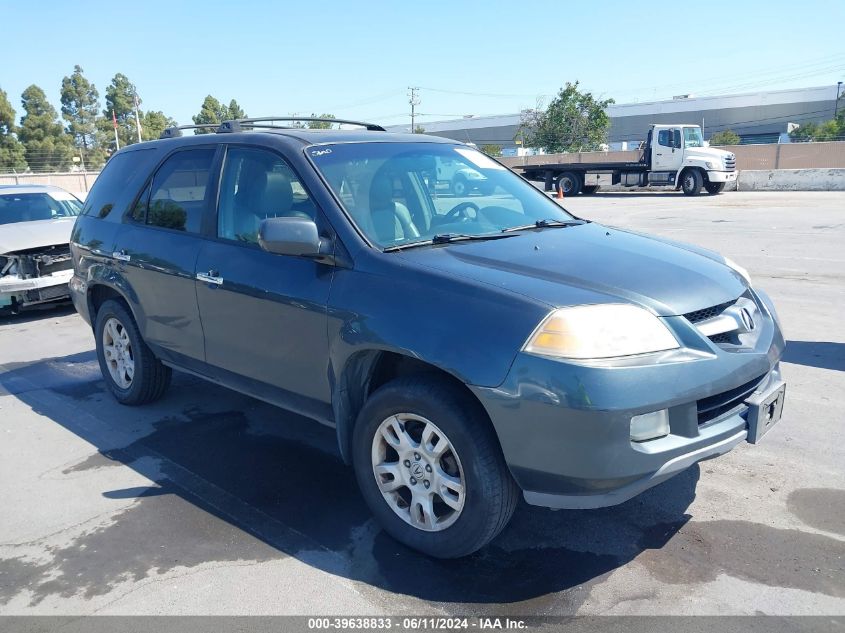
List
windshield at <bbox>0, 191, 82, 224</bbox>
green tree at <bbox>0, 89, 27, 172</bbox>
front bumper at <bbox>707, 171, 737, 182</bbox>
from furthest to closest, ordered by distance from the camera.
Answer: green tree at <bbox>0, 89, 27, 172</bbox>
front bumper at <bbox>707, 171, 737, 182</bbox>
windshield at <bbox>0, 191, 82, 224</bbox>

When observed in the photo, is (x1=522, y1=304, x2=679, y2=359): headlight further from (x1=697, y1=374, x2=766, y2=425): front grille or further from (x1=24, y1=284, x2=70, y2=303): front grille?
(x1=24, y1=284, x2=70, y2=303): front grille

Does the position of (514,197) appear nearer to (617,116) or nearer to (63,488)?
(63,488)

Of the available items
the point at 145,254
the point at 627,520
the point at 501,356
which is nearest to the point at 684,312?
the point at 501,356

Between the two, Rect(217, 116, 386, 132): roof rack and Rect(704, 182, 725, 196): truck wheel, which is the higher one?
Rect(217, 116, 386, 132): roof rack

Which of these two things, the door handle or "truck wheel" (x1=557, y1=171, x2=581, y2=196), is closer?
the door handle

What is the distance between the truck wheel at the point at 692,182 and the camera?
1056 inches

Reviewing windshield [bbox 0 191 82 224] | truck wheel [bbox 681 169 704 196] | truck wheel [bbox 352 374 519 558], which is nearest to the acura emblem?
truck wheel [bbox 352 374 519 558]

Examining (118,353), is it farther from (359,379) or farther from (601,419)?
(601,419)

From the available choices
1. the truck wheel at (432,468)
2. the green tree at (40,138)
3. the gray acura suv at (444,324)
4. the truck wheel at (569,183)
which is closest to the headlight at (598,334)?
the gray acura suv at (444,324)

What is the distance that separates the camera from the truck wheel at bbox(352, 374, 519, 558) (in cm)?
283

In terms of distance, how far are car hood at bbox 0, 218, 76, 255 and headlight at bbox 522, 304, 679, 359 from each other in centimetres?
770

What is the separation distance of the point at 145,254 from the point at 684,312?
3498 mm

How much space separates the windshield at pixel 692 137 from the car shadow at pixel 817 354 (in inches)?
901

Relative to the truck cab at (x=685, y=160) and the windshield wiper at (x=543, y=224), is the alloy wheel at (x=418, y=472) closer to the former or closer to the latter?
the windshield wiper at (x=543, y=224)
